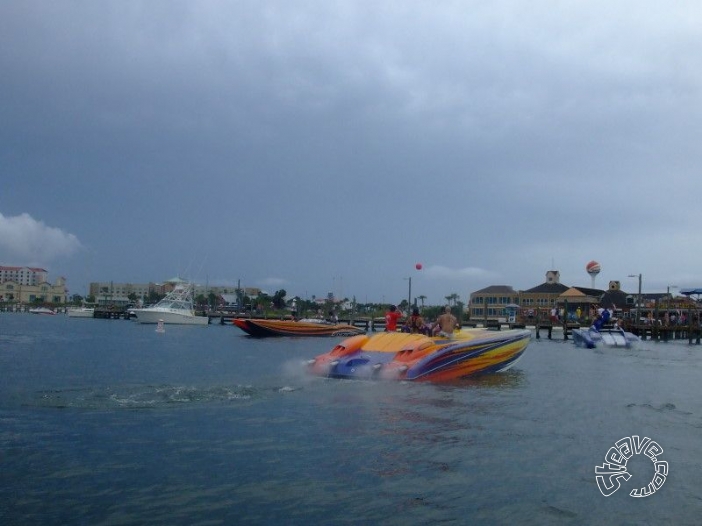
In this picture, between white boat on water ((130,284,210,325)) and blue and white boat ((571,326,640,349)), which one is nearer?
blue and white boat ((571,326,640,349))

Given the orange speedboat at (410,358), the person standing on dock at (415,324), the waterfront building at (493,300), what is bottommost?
the orange speedboat at (410,358)

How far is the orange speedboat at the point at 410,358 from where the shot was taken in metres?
15.5

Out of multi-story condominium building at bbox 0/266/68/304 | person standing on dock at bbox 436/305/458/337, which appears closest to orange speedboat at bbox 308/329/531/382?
person standing on dock at bbox 436/305/458/337

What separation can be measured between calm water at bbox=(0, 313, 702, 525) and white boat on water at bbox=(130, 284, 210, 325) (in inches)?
2328

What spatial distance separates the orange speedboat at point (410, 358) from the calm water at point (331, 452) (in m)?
0.91

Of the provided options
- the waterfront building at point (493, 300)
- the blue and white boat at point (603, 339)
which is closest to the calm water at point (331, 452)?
the blue and white boat at point (603, 339)

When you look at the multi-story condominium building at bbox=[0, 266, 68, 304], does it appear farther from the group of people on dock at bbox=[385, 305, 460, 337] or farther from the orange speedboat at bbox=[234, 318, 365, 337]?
the group of people on dock at bbox=[385, 305, 460, 337]

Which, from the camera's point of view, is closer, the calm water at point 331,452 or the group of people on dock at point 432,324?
the calm water at point 331,452

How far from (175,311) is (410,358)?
61.5m

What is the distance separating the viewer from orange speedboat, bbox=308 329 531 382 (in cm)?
1549

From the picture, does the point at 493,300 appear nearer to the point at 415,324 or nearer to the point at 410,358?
the point at 415,324

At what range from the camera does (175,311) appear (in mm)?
73375

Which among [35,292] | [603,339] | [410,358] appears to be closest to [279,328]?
[603,339]

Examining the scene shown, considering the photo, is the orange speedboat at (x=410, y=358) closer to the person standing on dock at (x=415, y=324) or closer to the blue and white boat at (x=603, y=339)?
the person standing on dock at (x=415, y=324)
